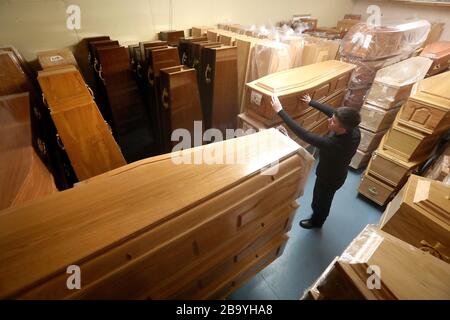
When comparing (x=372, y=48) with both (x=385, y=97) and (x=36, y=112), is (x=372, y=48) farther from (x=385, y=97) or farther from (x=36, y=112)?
→ (x=36, y=112)

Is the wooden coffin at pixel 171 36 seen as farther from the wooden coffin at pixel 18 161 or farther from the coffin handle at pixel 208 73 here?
the wooden coffin at pixel 18 161

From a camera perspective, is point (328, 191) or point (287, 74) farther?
point (287, 74)

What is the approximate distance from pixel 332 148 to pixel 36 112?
93.4 inches

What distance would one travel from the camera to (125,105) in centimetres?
242

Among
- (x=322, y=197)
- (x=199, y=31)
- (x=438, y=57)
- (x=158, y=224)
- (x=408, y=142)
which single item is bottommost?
(x=322, y=197)

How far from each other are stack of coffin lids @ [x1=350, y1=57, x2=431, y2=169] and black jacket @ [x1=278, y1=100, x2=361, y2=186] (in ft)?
3.73

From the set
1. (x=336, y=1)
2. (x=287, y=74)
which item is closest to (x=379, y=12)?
(x=336, y=1)

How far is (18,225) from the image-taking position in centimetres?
79

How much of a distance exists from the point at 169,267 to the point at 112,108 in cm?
192

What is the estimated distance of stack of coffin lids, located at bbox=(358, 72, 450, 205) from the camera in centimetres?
205

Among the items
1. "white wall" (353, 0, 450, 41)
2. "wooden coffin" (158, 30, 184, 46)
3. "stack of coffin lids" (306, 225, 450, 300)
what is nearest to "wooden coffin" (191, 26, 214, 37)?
"wooden coffin" (158, 30, 184, 46)

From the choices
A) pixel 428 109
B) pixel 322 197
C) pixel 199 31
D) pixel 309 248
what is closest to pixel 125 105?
pixel 199 31

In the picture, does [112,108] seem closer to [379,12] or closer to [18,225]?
[18,225]

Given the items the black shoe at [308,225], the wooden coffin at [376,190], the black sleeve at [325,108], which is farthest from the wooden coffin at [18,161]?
the wooden coffin at [376,190]
